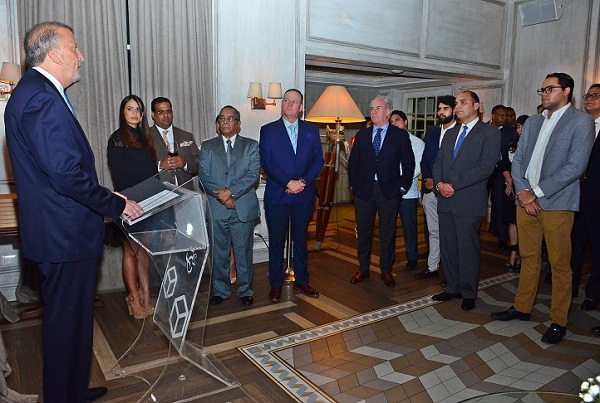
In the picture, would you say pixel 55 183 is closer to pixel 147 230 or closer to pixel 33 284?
pixel 147 230

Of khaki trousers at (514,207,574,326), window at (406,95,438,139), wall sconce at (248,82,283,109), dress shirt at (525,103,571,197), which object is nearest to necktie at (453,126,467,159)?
dress shirt at (525,103,571,197)

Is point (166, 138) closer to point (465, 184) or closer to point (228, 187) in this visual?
point (228, 187)

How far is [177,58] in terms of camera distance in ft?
14.8

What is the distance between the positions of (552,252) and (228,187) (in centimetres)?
243

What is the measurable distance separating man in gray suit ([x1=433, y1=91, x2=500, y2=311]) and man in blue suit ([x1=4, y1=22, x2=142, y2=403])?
8.31ft

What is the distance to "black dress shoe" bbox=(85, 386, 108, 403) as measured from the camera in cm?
245

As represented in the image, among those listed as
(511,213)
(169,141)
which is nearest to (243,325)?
(169,141)

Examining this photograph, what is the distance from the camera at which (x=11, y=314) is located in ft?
11.4

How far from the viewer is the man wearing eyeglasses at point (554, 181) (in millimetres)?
2996

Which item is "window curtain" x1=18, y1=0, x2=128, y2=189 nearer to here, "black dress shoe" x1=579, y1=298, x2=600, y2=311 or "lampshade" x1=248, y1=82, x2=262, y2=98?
"lampshade" x1=248, y1=82, x2=262, y2=98

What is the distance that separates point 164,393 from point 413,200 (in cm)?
320

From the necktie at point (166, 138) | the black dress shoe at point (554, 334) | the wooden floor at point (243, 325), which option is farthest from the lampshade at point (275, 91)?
the black dress shoe at point (554, 334)

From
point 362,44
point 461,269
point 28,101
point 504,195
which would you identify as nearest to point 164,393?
point 28,101

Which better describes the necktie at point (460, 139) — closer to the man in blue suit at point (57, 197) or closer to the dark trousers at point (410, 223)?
the dark trousers at point (410, 223)
